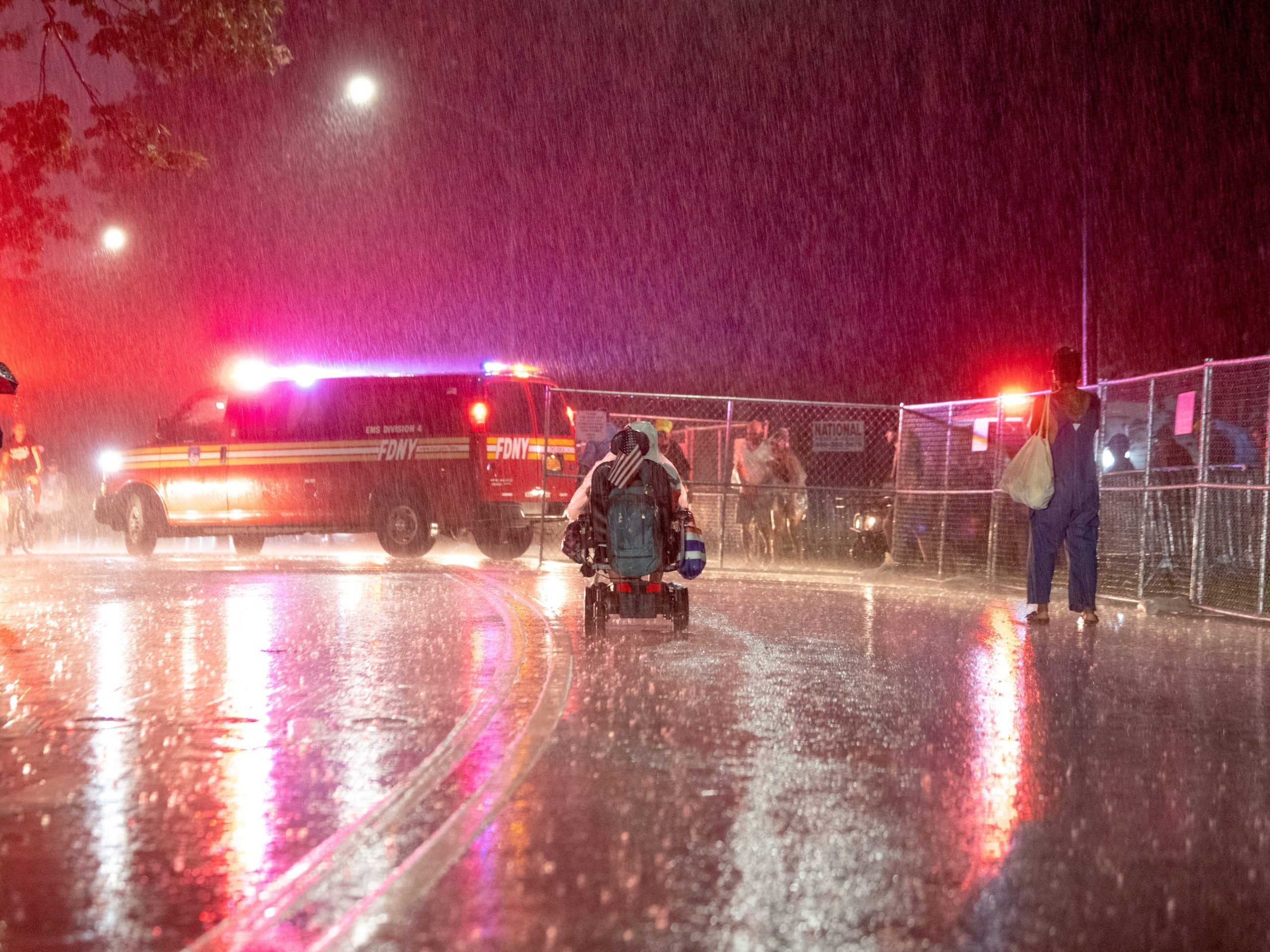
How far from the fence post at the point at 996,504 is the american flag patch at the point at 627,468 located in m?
7.26

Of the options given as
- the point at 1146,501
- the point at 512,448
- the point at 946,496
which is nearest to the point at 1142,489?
the point at 1146,501

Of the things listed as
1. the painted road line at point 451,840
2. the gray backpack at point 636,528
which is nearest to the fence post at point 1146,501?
the gray backpack at point 636,528

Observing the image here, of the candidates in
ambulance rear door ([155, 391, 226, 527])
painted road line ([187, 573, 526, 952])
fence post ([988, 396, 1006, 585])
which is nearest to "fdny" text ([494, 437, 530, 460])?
ambulance rear door ([155, 391, 226, 527])

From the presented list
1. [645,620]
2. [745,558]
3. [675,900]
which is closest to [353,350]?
[745,558]

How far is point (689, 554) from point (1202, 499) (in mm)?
5136

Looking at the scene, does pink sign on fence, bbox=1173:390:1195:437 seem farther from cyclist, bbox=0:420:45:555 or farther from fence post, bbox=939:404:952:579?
cyclist, bbox=0:420:45:555

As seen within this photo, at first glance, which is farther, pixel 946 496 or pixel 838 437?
pixel 838 437

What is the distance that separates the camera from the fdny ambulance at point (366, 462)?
19078mm

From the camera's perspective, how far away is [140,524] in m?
21.9

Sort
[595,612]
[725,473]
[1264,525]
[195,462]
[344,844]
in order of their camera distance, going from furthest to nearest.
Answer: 1. [195,462]
2. [725,473]
3. [1264,525]
4. [595,612]
5. [344,844]

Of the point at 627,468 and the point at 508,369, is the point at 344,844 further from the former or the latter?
the point at 508,369

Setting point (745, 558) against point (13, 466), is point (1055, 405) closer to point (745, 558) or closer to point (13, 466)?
point (745, 558)

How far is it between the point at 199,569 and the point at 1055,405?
35.4 feet

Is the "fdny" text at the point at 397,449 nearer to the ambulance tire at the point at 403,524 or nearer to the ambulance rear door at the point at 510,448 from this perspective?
the ambulance tire at the point at 403,524
